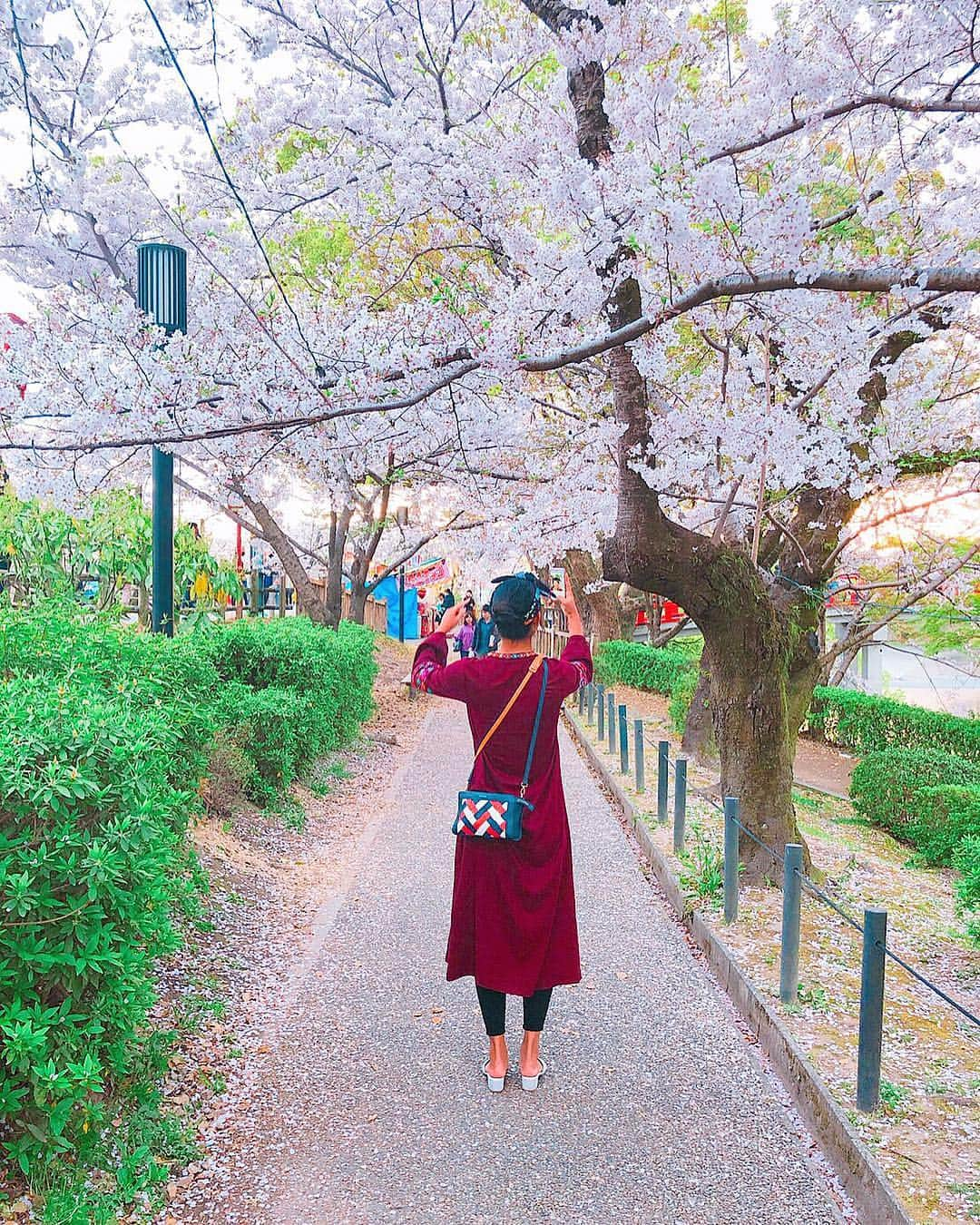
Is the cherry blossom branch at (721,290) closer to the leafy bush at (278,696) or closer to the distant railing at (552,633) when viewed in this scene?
the leafy bush at (278,696)

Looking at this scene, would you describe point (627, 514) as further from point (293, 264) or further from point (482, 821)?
point (293, 264)

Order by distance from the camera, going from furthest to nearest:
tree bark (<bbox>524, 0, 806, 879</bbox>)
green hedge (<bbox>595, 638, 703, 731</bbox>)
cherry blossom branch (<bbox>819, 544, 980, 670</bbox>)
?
1. green hedge (<bbox>595, 638, 703, 731</bbox>)
2. cherry blossom branch (<bbox>819, 544, 980, 670</bbox>)
3. tree bark (<bbox>524, 0, 806, 879</bbox>)

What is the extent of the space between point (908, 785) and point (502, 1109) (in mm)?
6795

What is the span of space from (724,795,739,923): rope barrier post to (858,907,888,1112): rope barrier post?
77.9 inches

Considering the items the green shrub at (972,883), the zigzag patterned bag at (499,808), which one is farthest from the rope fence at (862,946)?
the zigzag patterned bag at (499,808)

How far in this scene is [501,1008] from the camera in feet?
11.8

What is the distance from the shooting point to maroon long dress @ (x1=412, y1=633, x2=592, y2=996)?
11.4ft

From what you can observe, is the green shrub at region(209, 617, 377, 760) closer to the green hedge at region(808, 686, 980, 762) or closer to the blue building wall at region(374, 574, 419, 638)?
the green hedge at region(808, 686, 980, 762)

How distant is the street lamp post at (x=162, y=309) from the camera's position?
20.4ft

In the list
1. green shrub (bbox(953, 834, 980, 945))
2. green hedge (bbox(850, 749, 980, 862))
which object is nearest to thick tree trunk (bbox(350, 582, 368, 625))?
green hedge (bbox(850, 749, 980, 862))

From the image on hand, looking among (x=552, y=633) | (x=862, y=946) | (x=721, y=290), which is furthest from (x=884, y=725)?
(x=552, y=633)

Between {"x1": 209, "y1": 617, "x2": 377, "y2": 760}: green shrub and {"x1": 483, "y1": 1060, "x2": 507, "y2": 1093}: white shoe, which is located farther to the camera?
{"x1": 209, "y1": 617, "x2": 377, "y2": 760}: green shrub

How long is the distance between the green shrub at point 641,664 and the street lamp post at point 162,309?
1126 cm

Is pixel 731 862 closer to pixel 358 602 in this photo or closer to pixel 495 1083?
pixel 495 1083
